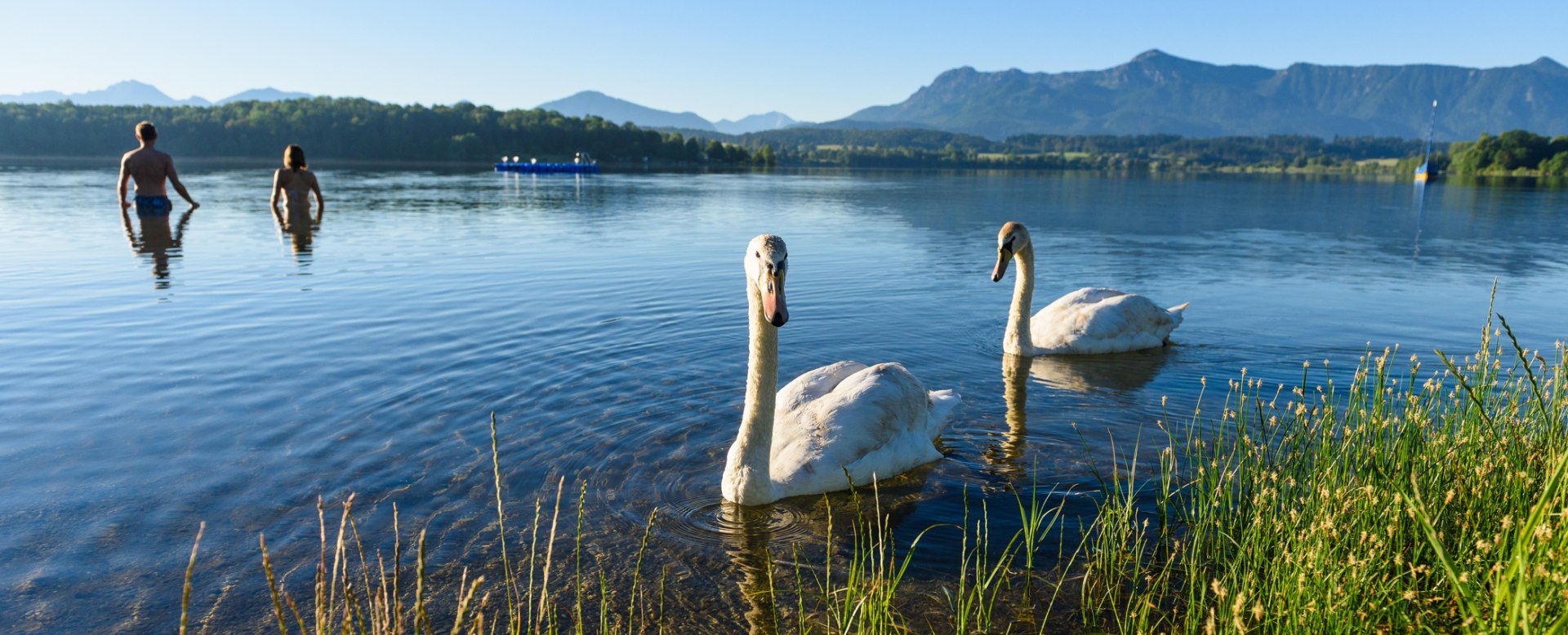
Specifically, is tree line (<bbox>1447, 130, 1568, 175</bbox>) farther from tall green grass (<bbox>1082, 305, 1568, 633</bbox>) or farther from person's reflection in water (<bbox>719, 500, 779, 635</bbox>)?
person's reflection in water (<bbox>719, 500, 779, 635</bbox>)

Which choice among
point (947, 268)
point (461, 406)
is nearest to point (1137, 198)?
point (947, 268)

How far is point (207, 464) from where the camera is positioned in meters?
7.63

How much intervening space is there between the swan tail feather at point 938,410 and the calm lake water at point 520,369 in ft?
0.99

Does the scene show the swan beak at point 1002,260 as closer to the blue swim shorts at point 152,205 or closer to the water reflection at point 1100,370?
the water reflection at point 1100,370

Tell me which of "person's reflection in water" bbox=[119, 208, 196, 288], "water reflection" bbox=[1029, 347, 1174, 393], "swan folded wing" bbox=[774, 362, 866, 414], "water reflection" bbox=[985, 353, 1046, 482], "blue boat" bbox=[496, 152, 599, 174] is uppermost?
"blue boat" bbox=[496, 152, 599, 174]

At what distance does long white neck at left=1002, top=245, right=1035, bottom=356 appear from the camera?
475 inches

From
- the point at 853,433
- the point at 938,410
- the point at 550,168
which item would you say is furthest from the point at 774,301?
the point at 550,168

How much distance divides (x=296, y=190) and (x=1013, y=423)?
25142 mm

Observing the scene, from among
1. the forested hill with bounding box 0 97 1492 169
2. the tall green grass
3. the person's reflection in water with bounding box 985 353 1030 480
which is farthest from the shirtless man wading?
the forested hill with bounding box 0 97 1492 169

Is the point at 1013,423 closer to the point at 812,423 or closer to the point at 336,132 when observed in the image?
the point at 812,423

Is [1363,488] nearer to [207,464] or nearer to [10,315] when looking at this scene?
[207,464]

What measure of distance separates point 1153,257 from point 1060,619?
66.7 feet

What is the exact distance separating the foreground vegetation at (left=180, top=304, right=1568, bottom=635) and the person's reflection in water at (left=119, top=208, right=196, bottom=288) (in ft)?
47.4

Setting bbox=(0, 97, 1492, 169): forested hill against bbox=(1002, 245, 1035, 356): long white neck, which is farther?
bbox=(0, 97, 1492, 169): forested hill
